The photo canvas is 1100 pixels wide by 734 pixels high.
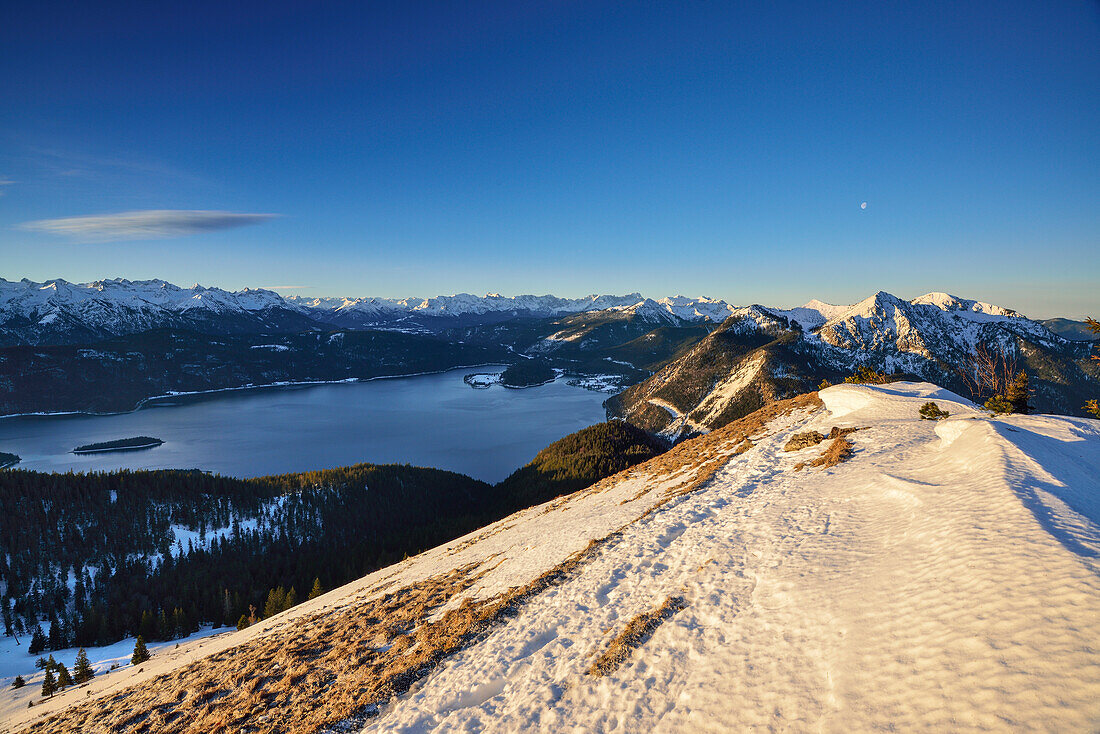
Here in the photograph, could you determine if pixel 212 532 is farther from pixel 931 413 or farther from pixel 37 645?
pixel 931 413

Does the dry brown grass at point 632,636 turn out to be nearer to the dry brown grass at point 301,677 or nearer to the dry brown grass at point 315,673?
the dry brown grass at point 315,673

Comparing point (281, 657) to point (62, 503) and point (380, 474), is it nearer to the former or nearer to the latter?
point (380, 474)

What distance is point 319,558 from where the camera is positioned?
95062 millimetres

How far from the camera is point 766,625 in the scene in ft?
31.4

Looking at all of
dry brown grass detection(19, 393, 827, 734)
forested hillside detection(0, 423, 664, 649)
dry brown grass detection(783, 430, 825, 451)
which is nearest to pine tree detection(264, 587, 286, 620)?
forested hillside detection(0, 423, 664, 649)

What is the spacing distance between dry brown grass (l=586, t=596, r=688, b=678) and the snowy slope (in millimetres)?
50

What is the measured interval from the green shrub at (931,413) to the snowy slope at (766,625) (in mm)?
3170

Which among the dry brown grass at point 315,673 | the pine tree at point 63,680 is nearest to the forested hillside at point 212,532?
the pine tree at point 63,680

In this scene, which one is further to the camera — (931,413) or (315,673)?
(931,413)

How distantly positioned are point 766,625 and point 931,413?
2336 cm

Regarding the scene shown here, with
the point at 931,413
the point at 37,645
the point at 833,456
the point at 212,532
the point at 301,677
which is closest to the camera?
the point at 301,677

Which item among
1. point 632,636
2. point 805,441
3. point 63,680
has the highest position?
A: point 805,441

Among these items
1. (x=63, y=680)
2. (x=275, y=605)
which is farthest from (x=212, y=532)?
(x=63, y=680)

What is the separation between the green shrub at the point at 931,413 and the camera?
80.0 feet
